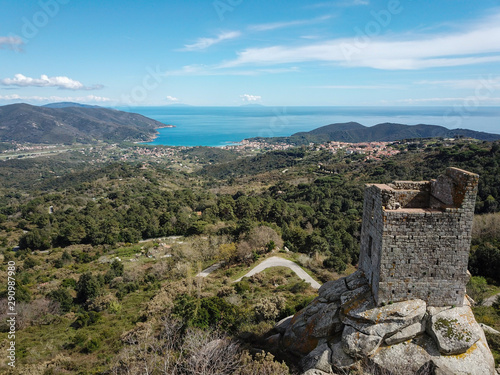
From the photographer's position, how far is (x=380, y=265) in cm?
827

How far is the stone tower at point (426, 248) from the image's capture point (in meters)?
8.05

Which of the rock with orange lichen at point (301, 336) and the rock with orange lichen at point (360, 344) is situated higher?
Result: the rock with orange lichen at point (360, 344)

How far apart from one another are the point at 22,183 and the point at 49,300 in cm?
12810

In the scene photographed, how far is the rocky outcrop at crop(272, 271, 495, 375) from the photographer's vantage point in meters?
7.66

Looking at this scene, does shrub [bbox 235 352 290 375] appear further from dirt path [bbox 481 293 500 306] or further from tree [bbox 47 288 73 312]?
tree [bbox 47 288 73 312]

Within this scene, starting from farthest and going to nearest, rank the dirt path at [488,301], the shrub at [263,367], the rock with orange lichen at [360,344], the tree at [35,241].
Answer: the tree at [35,241] < the dirt path at [488,301] < the shrub at [263,367] < the rock with orange lichen at [360,344]

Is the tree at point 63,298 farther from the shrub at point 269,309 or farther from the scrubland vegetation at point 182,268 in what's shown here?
the shrub at point 269,309

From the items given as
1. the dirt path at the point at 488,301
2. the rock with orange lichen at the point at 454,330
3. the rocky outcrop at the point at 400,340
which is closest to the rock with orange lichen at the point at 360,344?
the rocky outcrop at the point at 400,340

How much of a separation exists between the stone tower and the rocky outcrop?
0.38 meters

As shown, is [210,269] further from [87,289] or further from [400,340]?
[400,340]

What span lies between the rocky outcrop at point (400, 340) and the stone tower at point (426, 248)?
0.38 metres

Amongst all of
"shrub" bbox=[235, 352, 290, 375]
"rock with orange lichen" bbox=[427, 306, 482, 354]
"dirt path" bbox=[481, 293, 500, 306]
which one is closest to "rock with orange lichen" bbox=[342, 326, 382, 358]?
"rock with orange lichen" bbox=[427, 306, 482, 354]

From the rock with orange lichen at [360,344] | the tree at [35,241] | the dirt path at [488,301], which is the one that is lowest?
the tree at [35,241]

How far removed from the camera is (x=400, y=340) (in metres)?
8.09
